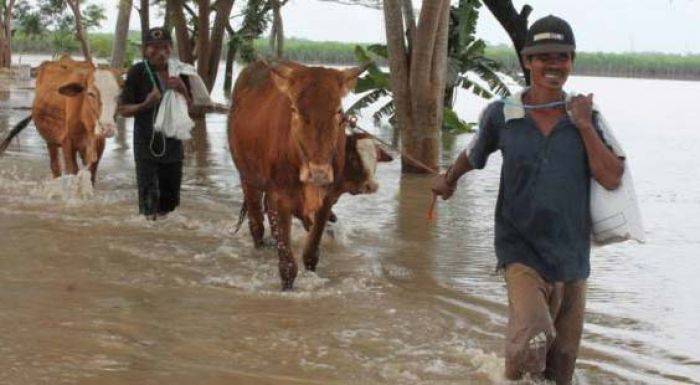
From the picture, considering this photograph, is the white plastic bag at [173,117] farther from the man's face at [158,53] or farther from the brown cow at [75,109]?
the brown cow at [75,109]

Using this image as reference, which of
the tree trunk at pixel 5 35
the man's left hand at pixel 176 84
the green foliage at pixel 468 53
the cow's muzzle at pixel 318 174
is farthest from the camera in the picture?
the tree trunk at pixel 5 35

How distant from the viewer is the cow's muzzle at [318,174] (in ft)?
23.3

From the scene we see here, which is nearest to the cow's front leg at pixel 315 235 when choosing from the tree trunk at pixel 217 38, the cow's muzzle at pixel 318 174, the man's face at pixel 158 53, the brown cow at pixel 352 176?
the brown cow at pixel 352 176

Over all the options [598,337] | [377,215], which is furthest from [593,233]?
[377,215]

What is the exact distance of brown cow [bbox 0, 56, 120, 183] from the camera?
1088 centimetres

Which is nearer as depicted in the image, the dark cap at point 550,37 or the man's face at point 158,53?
the dark cap at point 550,37

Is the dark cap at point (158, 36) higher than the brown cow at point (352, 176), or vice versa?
the dark cap at point (158, 36)

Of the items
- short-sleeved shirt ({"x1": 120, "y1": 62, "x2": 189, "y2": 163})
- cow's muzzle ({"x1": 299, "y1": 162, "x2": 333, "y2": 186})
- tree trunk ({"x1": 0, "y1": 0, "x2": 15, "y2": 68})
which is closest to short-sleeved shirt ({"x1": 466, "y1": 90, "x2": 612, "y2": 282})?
cow's muzzle ({"x1": 299, "y1": 162, "x2": 333, "y2": 186})

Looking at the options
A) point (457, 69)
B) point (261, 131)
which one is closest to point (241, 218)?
point (261, 131)

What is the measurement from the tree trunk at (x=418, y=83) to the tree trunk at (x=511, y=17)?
6.08ft

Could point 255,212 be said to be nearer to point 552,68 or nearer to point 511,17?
point 552,68

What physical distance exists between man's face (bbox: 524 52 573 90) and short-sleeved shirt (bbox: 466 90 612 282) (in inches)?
6.1

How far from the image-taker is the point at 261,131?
27.3 feet

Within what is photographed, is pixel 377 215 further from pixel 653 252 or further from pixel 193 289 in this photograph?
pixel 193 289
